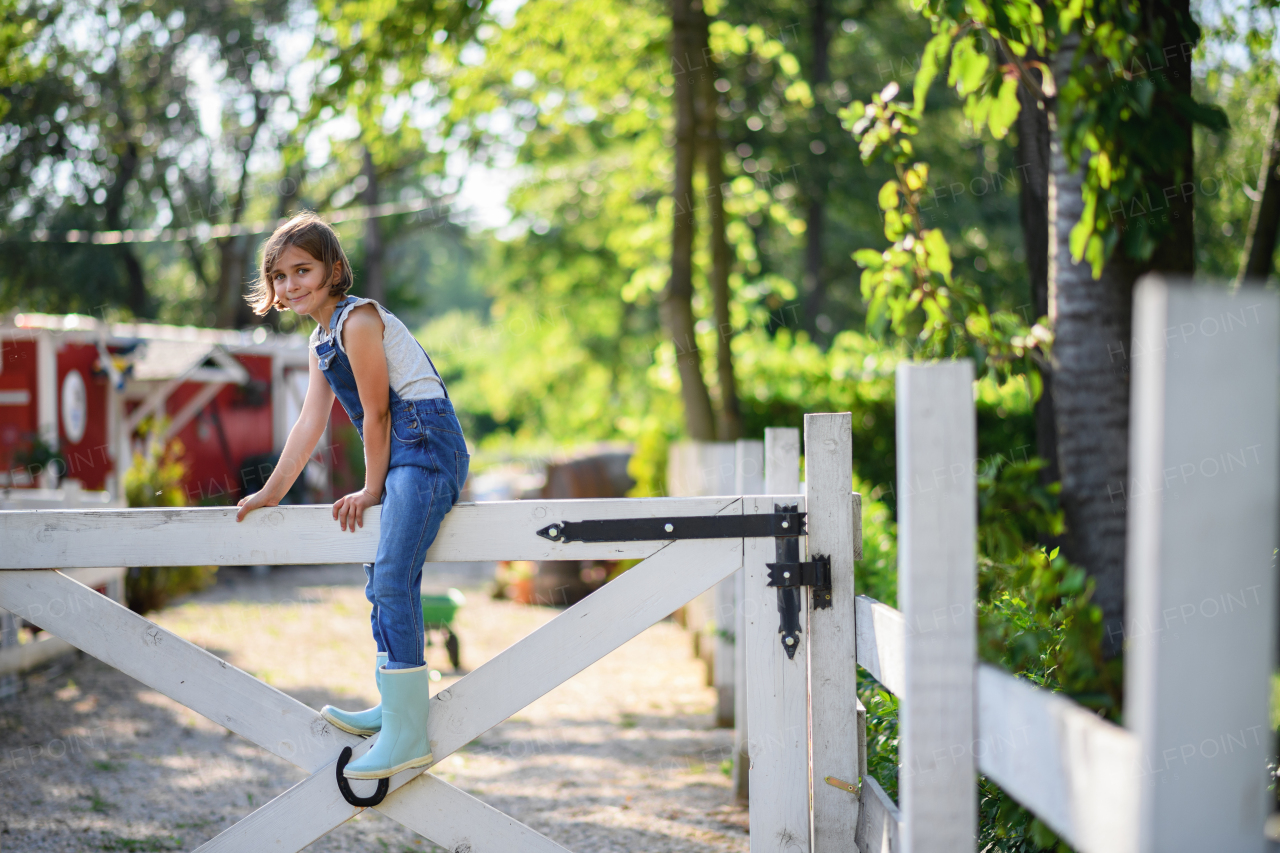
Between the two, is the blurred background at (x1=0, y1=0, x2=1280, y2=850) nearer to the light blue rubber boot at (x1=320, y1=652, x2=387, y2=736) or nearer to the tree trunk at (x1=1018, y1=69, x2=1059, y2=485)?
the tree trunk at (x1=1018, y1=69, x2=1059, y2=485)

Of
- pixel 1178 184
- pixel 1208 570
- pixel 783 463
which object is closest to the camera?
pixel 1208 570

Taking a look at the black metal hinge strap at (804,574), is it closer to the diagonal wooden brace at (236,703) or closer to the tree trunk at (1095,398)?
the diagonal wooden brace at (236,703)

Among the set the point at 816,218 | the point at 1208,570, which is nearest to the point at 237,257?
the point at 816,218

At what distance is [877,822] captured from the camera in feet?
7.27

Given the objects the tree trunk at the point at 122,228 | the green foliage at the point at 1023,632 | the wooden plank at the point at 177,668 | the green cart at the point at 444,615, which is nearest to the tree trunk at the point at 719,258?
the green cart at the point at 444,615

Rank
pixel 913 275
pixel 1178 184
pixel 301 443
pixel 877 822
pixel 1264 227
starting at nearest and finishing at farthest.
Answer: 1. pixel 877 822
2. pixel 301 443
3. pixel 1178 184
4. pixel 913 275
5. pixel 1264 227

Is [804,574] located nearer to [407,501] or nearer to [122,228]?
[407,501]

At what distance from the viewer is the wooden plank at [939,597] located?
5.09 feet

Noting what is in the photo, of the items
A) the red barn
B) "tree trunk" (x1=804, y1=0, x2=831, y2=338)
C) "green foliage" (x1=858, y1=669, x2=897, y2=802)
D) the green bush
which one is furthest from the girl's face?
"tree trunk" (x1=804, y1=0, x2=831, y2=338)

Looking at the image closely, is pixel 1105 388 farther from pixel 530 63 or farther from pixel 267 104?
pixel 267 104

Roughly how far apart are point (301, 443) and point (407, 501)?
48cm

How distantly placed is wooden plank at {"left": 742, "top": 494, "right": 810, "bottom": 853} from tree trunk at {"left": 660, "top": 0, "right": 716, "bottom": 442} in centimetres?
554

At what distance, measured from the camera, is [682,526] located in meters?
2.35

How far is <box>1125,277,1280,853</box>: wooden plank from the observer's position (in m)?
1.08
